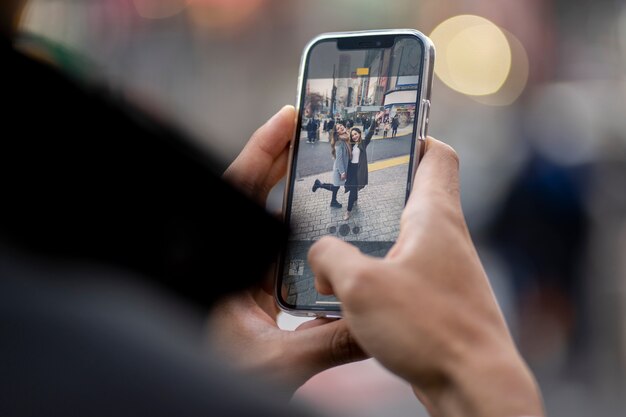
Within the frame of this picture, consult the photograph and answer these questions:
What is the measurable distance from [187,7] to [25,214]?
1158 cm

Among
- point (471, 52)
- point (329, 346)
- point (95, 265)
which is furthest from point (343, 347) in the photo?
point (471, 52)

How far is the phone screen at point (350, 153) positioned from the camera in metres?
2.06

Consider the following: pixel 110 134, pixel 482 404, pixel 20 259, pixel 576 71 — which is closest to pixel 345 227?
pixel 482 404

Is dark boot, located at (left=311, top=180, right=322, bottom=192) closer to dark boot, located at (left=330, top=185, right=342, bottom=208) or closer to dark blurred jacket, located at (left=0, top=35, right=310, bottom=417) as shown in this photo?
dark boot, located at (left=330, top=185, right=342, bottom=208)

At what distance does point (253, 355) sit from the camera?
1.83m

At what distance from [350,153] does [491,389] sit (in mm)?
1011

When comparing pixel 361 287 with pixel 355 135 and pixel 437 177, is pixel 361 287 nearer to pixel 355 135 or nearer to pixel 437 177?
pixel 437 177

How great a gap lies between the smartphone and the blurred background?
1.82 feet

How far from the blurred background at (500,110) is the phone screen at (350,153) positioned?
0.56 metres

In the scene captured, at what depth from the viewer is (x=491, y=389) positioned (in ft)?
4.08

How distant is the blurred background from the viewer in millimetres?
5828

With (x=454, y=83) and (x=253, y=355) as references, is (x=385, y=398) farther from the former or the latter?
(x=454, y=83)

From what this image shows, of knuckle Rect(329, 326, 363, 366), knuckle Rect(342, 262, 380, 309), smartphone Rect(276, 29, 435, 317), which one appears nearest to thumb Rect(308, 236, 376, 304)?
knuckle Rect(342, 262, 380, 309)

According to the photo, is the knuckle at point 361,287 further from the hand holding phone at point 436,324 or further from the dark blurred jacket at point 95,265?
the dark blurred jacket at point 95,265
